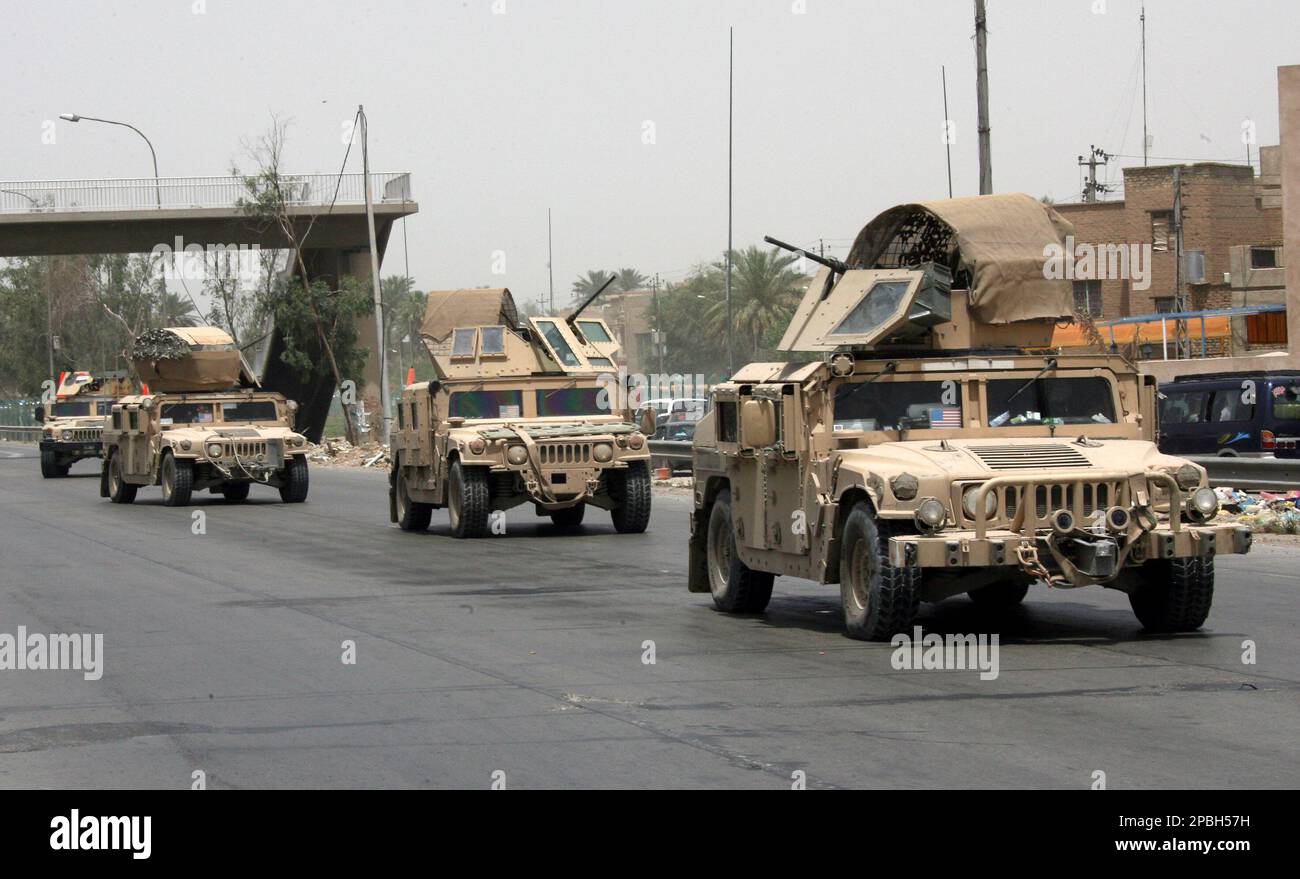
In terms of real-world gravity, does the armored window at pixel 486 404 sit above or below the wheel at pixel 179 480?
above

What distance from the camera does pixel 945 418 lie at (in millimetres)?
11609

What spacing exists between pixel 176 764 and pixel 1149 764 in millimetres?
4049

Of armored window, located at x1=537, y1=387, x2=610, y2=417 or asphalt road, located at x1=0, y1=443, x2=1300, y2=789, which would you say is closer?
asphalt road, located at x1=0, y1=443, x2=1300, y2=789

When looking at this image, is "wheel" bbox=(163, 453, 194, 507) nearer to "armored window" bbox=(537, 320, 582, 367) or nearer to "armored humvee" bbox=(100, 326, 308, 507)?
"armored humvee" bbox=(100, 326, 308, 507)

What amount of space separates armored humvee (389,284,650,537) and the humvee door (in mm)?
9302

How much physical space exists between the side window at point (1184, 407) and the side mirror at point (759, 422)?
15.8 meters

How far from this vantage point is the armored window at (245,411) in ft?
104

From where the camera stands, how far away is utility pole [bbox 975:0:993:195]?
86.4 feet

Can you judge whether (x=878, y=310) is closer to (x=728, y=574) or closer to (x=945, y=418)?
(x=945, y=418)

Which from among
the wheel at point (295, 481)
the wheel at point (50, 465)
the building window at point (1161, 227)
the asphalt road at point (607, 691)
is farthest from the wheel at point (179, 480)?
the building window at point (1161, 227)

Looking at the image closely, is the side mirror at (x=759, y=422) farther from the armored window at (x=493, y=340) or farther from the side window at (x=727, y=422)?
the armored window at (x=493, y=340)

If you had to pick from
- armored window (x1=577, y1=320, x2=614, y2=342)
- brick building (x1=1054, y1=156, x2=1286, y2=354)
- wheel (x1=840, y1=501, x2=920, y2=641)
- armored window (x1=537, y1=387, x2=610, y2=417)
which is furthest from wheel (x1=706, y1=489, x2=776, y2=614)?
brick building (x1=1054, y1=156, x2=1286, y2=354)
